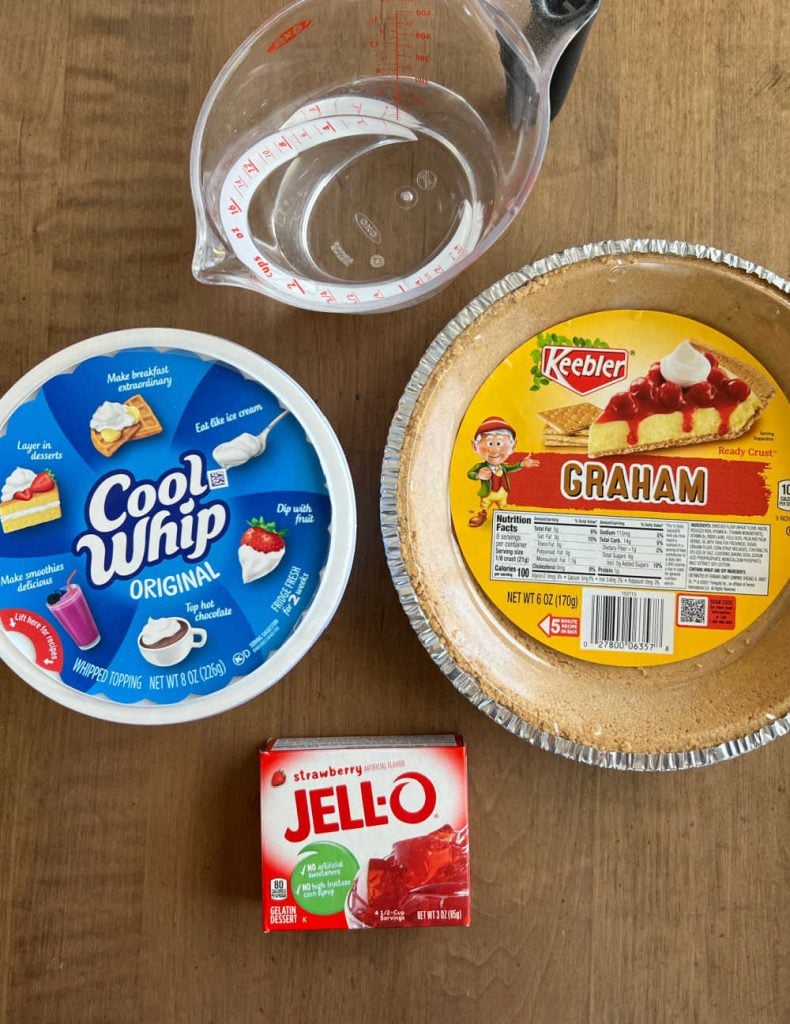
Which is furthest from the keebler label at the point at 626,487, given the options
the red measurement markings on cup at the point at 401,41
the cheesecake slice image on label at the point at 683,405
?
the red measurement markings on cup at the point at 401,41

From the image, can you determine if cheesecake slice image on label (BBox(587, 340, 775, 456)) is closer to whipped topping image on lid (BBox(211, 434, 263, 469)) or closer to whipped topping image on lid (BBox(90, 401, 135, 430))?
whipped topping image on lid (BBox(211, 434, 263, 469))

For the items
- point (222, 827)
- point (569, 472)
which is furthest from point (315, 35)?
point (222, 827)

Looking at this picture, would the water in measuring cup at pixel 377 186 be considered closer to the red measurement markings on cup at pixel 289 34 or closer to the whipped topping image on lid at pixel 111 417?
the red measurement markings on cup at pixel 289 34

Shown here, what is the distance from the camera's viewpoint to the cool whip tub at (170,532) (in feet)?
2.10

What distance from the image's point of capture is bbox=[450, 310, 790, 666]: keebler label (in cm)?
71

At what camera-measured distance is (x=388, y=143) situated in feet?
2.31

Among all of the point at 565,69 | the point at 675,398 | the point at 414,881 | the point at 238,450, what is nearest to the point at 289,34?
the point at 565,69

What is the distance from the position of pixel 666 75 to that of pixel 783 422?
332 mm

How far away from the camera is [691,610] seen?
0.70m

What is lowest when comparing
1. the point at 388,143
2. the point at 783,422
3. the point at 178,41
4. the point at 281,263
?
the point at 783,422

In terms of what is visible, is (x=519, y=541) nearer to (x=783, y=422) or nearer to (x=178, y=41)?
(x=783, y=422)

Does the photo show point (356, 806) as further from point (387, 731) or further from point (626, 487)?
point (626, 487)

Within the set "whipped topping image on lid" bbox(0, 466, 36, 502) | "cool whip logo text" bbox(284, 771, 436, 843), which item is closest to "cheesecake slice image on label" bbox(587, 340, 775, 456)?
"cool whip logo text" bbox(284, 771, 436, 843)

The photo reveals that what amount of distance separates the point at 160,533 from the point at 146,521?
0.02m
